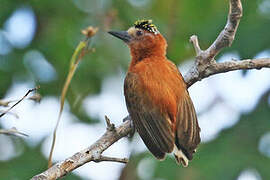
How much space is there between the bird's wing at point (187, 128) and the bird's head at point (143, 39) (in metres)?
0.90

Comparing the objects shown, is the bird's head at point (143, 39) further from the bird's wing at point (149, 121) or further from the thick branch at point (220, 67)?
the thick branch at point (220, 67)

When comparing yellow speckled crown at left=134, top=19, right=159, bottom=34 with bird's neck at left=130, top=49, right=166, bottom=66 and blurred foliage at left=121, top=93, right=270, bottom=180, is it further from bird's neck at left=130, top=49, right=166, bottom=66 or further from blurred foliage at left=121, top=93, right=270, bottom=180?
blurred foliage at left=121, top=93, right=270, bottom=180

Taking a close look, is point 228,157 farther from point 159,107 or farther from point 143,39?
point 143,39

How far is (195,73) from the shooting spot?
4.60 meters

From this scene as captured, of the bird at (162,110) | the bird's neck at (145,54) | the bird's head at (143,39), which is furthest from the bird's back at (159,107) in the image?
the bird's head at (143,39)

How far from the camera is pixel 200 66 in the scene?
4.53m

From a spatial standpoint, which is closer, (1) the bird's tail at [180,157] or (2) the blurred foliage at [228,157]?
(1) the bird's tail at [180,157]

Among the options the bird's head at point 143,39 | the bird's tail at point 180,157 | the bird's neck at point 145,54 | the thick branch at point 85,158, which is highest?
the thick branch at point 85,158

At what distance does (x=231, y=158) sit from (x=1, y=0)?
2.99 metres

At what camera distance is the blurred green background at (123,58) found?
5.58m

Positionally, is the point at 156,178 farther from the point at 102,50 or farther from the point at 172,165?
the point at 102,50

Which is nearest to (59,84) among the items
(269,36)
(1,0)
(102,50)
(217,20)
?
(102,50)

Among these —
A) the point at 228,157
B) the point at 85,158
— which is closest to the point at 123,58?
the point at 228,157

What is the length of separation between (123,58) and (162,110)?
2065 mm
